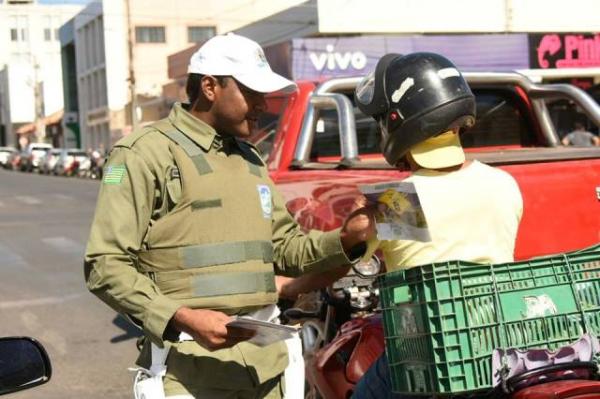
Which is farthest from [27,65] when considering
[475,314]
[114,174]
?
[475,314]

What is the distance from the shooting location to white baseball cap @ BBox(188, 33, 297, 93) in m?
2.94

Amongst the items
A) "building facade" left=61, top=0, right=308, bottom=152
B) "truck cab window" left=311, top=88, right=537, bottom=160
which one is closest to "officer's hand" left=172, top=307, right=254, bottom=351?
"truck cab window" left=311, top=88, right=537, bottom=160

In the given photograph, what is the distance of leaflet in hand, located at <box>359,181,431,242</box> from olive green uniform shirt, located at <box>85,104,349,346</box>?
0.43m

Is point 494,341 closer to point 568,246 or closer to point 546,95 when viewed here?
point 568,246

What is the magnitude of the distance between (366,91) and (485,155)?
3055mm

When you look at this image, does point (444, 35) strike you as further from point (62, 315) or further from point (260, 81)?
point (260, 81)

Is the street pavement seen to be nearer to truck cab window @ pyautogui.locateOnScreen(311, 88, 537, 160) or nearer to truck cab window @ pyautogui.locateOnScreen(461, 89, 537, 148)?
truck cab window @ pyautogui.locateOnScreen(311, 88, 537, 160)

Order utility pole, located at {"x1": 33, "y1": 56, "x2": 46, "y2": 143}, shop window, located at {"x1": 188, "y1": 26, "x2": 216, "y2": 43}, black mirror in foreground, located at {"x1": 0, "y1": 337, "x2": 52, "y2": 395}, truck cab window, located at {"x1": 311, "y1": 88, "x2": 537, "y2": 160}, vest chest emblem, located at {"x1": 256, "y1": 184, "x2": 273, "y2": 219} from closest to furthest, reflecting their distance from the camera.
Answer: black mirror in foreground, located at {"x1": 0, "y1": 337, "x2": 52, "y2": 395} → vest chest emblem, located at {"x1": 256, "y1": 184, "x2": 273, "y2": 219} → truck cab window, located at {"x1": 311, "y1": 88, "x2": 537, "y2": 160} → shop window, located at {"x1": 188, "y1": 26, "x2": 216, "y2": 43} → utility pole, located at {"x1": 33, "y1": 56, "x2": 46, "y2": 143}

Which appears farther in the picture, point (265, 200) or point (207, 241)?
point (265, 200)

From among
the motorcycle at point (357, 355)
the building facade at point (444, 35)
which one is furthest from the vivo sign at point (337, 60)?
the motorcycle at point (357, 355)

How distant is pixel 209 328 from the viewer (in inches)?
103

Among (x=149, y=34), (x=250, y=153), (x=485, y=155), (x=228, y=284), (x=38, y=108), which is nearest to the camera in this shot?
(x=228, y=284)

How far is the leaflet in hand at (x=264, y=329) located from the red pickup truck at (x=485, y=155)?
1741mm

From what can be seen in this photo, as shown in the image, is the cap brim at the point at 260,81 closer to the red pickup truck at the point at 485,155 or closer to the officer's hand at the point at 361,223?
the officer's hand at the point at 361,223
